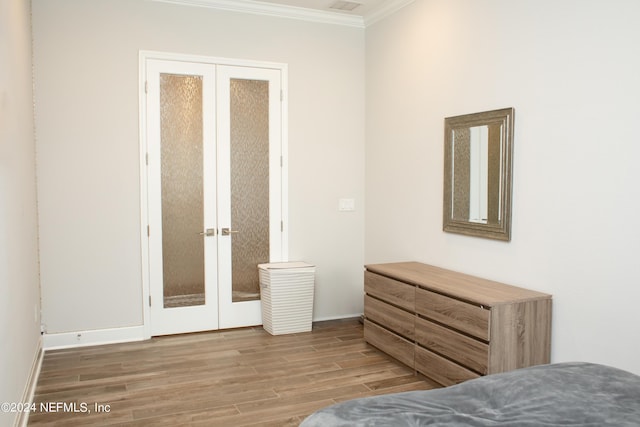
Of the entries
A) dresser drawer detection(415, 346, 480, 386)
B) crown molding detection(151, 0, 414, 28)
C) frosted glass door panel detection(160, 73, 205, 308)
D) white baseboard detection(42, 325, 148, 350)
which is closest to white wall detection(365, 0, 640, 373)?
crown molding detection(151, 0, 414, 28)

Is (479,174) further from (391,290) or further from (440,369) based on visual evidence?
(440,369)

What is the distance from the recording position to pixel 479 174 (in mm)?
3799

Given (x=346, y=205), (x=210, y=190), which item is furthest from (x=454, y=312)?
(x=210, y=190)

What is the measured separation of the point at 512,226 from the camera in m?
3.51

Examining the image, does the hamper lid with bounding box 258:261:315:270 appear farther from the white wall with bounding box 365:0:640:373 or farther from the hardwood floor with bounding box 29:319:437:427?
the white wall with bounding box 365:0:640:373

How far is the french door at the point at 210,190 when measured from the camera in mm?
4688

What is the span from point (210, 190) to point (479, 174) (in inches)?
95.9

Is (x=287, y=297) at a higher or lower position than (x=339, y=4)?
lower

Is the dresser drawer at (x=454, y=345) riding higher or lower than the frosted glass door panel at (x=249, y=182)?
lower

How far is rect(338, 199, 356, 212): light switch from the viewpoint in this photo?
17.7 ft

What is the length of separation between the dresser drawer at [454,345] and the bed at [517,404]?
1.01 m

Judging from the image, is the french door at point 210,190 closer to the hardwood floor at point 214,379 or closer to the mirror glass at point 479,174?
the hardwood floor at point 214,379

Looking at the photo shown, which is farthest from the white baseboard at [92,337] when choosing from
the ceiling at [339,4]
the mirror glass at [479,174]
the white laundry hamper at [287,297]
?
the ceiling at [339,4]

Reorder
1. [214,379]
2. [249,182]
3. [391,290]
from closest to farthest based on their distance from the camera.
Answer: [214,379] → [391,290] → [249,182]
